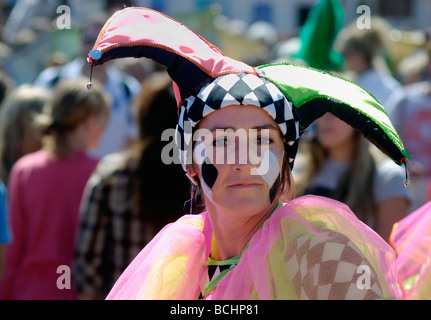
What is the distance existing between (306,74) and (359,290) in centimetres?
64

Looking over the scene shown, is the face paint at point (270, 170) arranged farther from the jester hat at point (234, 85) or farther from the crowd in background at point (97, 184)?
the crowd in background at point (97, 184)

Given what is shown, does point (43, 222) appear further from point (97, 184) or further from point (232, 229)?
point (232, 229)

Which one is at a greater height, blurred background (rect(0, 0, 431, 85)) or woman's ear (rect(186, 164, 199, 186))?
blurred background (rect(0, 0, 431, 85))

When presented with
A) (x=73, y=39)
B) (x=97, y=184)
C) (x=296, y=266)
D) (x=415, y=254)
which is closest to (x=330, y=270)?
(x=296, y=266)

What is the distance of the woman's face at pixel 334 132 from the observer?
3.45m

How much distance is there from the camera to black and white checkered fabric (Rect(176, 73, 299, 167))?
76.2 inches

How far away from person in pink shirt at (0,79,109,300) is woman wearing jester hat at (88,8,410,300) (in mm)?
1453

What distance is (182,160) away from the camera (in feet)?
7.07

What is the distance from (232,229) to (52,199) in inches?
66.2

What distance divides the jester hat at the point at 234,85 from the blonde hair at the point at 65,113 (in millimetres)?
1570

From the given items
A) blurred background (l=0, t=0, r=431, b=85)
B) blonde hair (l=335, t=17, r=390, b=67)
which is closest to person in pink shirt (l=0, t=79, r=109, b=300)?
blurred background (l=0, t=0, r=431, b=85)

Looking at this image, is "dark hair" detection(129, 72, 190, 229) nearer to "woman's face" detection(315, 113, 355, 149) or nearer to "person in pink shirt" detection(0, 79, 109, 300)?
"person in pink shirt" detection(0, 79, 109, 300)

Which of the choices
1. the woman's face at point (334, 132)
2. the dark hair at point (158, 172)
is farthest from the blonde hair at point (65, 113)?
the woman's face at point (334, 132)

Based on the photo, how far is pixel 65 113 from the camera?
361 cm
